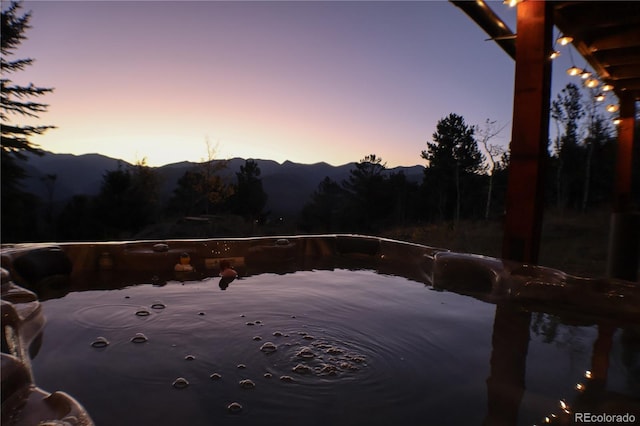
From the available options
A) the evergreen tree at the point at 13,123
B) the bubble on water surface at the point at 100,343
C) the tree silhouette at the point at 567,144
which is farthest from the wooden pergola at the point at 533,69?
the evergreen tree at the point at 13,123

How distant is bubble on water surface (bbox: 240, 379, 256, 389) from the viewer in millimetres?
1296

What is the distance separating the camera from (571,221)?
32.1ft

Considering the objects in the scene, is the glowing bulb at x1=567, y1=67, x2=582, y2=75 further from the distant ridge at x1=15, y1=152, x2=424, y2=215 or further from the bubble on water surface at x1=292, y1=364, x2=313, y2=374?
the distant ridge at x1=15, y1=152, x2=424, y2=215

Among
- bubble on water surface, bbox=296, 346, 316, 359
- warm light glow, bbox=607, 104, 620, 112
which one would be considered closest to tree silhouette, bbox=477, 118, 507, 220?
warm light glow, bbox=607, 104, 620, 112

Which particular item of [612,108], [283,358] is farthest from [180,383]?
[612,108]

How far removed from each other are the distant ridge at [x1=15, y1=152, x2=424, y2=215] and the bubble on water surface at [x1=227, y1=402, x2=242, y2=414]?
11751mm

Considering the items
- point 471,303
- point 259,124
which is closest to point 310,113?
point 259,124

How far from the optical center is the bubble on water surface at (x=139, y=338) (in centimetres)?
171

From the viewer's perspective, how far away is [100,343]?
66.1 inches

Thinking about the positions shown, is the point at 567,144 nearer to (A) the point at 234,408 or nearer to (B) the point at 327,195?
(B) the point at 327,195

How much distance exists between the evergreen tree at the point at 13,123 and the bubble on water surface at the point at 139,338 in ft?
41.0

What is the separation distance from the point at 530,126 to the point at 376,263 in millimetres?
1933

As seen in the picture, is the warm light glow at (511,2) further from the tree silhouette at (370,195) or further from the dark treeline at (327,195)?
the tree silhouette at (370,195)

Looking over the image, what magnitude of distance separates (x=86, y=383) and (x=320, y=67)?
600 cm
